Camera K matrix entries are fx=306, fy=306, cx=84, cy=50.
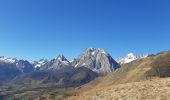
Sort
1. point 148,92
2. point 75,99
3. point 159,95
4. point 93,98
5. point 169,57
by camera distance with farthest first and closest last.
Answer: point 169,57 → point 75,99 → point 93,98 → point 148,92 → point 159,95

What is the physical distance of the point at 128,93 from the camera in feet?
228

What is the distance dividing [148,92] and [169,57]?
125m

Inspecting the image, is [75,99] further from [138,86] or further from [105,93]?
[138,86]

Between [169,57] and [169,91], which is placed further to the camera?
[169,57]

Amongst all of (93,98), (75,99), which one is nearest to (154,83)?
(93,98)

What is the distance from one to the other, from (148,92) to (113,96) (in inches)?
360

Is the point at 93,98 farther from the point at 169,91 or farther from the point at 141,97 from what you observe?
the point at 169,91

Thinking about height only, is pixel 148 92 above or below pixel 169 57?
below

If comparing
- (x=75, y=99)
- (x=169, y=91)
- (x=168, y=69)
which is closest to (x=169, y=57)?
(x=168, y=69)

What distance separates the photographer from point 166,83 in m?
70.7

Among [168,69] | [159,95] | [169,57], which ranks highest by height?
[169,57]

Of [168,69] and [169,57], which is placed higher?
[169,57]

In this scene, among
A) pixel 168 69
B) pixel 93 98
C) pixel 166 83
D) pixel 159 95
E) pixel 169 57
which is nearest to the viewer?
pixel 159 95

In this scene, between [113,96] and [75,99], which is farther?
[75,99]
